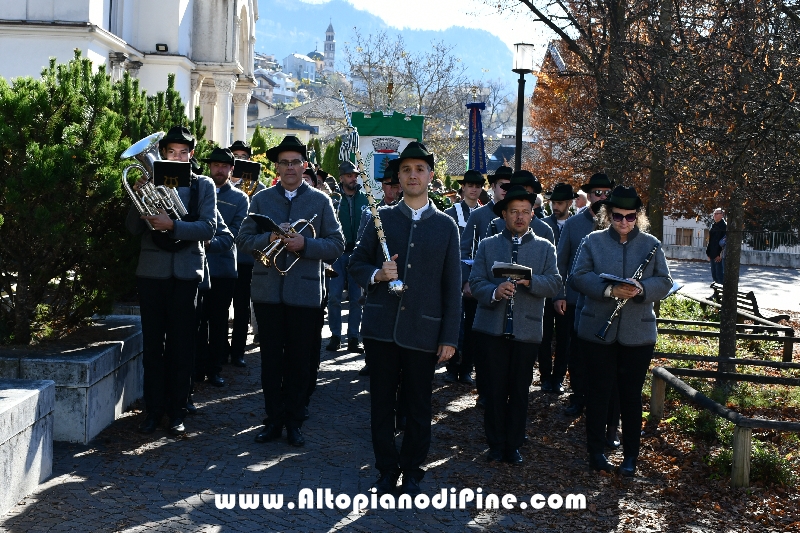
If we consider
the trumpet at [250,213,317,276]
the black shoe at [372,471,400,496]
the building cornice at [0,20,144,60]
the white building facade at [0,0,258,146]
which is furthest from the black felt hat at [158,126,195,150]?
the building cornice at [0,20,144,60]

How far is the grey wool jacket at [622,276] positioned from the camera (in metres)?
7.25

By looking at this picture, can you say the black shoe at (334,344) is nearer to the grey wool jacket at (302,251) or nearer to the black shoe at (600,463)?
the grey wool jacket at (302,251)

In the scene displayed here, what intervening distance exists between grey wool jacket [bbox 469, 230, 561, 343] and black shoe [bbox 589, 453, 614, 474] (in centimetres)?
98

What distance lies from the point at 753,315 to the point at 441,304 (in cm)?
1047

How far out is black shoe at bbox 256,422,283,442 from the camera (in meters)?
7.60

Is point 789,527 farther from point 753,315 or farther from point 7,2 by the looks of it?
point 7,2

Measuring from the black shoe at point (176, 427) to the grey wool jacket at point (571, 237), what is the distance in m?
3.89

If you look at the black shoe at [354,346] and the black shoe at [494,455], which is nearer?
the black shoe at [494,455]

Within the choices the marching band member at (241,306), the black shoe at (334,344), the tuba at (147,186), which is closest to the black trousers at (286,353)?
the tuba at (147,186)

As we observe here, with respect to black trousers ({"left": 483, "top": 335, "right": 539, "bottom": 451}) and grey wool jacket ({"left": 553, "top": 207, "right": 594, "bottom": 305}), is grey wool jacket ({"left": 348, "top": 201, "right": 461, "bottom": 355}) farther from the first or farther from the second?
grey wool jacket ({"left": 553, "top": 207, "right": 594, "bottom": 305})

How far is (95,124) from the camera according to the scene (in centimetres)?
750

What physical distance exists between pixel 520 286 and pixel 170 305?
9.16ft

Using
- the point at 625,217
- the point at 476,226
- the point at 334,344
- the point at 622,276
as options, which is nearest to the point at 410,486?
the point at 622,276

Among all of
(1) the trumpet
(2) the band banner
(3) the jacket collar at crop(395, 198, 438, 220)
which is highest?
(2) the band banner
